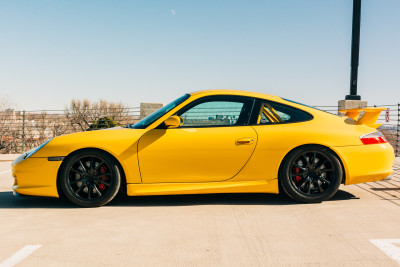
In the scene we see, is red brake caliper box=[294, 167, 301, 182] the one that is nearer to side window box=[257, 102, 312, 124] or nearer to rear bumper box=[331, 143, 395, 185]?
rear bumper box=[331, 143, 395, 185]

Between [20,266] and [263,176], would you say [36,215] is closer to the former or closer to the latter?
[20,266]

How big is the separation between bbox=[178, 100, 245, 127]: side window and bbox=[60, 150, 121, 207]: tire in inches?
39.2

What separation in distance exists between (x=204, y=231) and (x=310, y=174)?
5.79ft

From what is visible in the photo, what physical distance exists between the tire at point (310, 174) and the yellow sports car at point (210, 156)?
0.01 meters

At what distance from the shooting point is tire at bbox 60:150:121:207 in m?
4.96

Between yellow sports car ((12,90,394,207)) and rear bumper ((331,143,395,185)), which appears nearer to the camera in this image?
yellow sports car ((12,90,394,207))

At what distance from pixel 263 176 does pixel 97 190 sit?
192 centimetres

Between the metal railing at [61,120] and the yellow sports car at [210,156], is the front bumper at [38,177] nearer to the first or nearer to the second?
the yellow sports car at [210,156]

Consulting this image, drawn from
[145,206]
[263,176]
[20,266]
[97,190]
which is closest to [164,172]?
[145,206]

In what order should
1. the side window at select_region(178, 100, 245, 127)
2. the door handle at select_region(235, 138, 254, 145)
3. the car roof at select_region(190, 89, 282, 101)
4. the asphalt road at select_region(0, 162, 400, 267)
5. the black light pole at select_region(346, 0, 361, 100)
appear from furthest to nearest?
the black light pole at select_region(346, 0, 361, 100) < the car roof at select_region(190, 89, 282, 101) < the side window at select_region(178, 100, 245, 127) < the door handle at select_region(235, 138, 254, 145) < the asphalt road at select_region(0, 162, 400, 267)

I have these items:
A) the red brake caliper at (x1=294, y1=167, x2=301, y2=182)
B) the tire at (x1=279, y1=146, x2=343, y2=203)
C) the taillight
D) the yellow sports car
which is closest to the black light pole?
the taillight

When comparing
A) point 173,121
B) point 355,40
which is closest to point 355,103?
point 355,40

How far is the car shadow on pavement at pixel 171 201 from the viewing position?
523 centimetres

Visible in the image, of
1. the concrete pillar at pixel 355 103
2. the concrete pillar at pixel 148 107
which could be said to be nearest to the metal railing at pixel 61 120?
the concrete pillar at pixel 148 107
